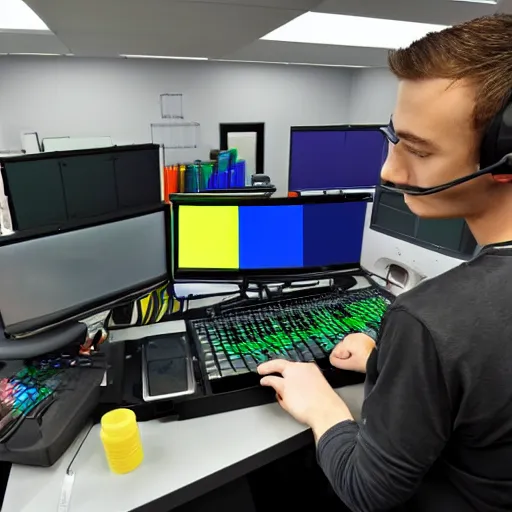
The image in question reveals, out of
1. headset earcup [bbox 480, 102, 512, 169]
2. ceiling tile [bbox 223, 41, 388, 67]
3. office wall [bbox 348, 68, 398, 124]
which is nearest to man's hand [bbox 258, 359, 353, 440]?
headset earcup [bbox 480, 102, 512, 169]

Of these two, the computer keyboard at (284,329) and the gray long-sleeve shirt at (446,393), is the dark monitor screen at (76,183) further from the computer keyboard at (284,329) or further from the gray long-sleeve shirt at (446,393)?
the gray long-sleeve shirt at (446,393)

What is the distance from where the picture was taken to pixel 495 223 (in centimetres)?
55

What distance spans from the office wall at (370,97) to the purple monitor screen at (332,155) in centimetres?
210

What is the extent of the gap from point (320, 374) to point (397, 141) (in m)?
0.52

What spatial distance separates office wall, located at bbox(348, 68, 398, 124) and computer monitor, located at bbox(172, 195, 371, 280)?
10.3 feet

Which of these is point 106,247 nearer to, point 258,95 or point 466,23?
point 466,23

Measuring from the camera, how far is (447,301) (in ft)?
1.64

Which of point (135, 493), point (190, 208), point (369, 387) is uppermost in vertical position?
point (190, 208)

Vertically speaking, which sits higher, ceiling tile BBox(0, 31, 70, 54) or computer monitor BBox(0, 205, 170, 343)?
ceiling tile BBox(0, 31, 70, 54)

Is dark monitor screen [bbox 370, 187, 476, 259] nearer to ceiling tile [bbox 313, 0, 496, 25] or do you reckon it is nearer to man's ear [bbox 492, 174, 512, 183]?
man's ear [bbox 492, 174, 512, 183]

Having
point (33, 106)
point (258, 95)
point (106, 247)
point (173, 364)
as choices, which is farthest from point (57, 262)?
point (258, 95)

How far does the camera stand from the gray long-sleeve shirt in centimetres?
48

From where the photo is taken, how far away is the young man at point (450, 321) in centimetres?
49

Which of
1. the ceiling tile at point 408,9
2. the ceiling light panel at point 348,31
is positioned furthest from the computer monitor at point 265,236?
the ceiling light panel at point 348,31
